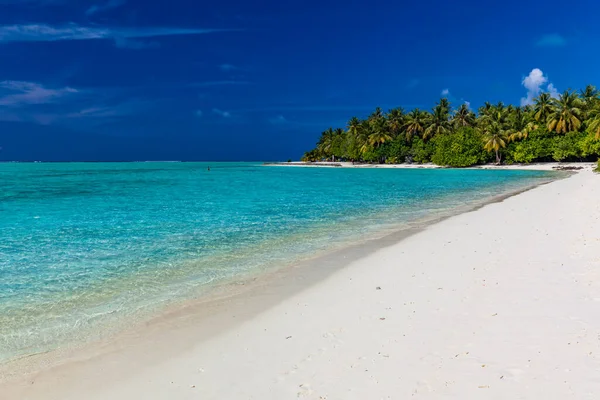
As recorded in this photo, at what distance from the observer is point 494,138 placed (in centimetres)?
8656

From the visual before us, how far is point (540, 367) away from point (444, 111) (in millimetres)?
108098

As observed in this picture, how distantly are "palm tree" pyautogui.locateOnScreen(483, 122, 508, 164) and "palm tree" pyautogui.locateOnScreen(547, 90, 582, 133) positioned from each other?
8382 millimetres

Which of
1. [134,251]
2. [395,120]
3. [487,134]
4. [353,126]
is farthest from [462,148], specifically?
[134,251]

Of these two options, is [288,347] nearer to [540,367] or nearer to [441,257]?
[540,367]

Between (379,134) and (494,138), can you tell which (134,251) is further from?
(379,134)

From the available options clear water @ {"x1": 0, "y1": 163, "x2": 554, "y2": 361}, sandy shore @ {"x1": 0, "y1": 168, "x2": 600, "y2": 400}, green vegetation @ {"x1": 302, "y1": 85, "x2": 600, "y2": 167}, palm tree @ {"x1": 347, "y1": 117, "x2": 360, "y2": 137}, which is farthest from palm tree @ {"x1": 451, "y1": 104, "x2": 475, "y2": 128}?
sandy shore @ {"x1": 0, "y1": 168, "x2": 600, "y2": 400}

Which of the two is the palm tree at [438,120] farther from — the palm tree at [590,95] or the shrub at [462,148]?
the palm tree at [590,95]

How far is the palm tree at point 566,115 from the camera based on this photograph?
79250 mm

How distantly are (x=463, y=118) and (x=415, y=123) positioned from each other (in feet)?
37.1

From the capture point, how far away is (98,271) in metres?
11.4

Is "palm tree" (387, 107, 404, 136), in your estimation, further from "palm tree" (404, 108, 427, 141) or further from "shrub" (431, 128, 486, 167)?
"shrub" (431, 128, 486, 167)

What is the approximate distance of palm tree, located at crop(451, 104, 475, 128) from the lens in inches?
4161

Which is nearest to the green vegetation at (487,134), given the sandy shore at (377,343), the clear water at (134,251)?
the clear water at (134,251)

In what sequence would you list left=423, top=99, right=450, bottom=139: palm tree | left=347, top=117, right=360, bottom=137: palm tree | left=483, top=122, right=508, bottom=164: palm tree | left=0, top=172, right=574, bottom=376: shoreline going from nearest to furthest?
left=0, top=172, right=574, bottom=376: shoreline → left=483, top=122, right=508, bottom=164: palm tree → left=423, top=99, right=450, bottom=139: palm tree → left=347, top=117, right=360, bottom=137: palm tree
